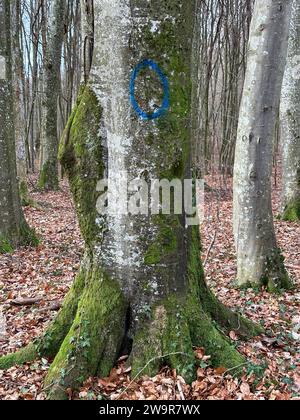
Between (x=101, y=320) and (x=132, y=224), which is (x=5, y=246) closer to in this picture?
(x=101, y=320)

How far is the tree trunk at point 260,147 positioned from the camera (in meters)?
5.59

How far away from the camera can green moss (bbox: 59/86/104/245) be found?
11.8 ft

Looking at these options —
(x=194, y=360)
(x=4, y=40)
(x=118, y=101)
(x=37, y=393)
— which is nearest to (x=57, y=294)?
(x=37, y=393)

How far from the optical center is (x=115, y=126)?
3410 mm

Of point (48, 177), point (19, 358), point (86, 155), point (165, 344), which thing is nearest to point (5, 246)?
point (19, 358)

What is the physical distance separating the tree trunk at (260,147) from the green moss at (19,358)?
10.8ft

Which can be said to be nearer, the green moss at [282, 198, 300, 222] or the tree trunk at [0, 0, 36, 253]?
the tree trunk at [0, 0, 36, 253]

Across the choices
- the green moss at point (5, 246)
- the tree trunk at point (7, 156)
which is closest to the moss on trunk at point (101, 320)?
the green moss at point (5, 246)

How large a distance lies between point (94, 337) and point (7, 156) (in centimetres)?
527

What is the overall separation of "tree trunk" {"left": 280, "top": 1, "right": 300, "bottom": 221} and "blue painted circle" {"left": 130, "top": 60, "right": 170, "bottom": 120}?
27.0ft

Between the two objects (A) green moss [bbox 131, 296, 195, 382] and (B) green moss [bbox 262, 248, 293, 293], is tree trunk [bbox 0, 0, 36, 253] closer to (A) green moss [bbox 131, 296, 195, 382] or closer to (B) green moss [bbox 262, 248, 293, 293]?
(B) green moss [bbox 262, 248, 293, 293]

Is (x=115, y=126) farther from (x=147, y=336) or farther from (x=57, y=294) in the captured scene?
(x=57, y=294)

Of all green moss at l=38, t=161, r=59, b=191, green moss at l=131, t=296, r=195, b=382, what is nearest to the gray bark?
green moss at l=131, t=296, r=195, b=382

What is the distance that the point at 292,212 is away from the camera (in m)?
10.9
